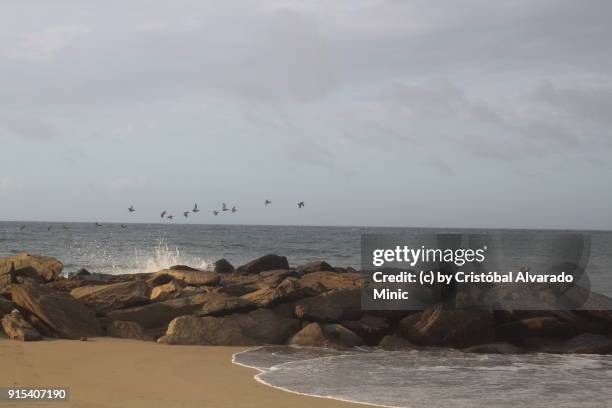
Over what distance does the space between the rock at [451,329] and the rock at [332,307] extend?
42.1 inches

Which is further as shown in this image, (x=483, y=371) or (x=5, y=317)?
(x=5, y=317)

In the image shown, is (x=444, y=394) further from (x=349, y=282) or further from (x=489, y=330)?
(x=349, y=282)

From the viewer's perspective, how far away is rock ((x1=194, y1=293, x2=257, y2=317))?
12.4 meters

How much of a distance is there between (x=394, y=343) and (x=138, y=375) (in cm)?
481

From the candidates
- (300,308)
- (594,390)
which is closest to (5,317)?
(300,308)

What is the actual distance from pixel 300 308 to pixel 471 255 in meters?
8.32

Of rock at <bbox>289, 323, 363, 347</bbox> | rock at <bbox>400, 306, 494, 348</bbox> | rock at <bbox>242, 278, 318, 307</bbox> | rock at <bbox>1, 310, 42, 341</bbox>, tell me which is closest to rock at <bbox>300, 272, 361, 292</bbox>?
rock at <bbox>242, 278, 318, 307</bbox>

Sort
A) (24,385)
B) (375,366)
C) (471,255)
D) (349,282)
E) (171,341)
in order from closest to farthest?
1. (24,385)
2. (375,366)
3. (171,341)
4. (349,282)
5. (471,255)

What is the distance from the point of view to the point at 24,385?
8133 mm

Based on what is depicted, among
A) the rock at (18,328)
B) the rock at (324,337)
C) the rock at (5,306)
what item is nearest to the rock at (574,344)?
the rock at (324,337)

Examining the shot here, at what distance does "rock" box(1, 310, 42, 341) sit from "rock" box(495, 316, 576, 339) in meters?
7.92

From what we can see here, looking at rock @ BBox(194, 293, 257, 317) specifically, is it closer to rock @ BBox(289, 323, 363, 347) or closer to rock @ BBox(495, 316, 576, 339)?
rock @ BBox(289, 323, 363, 347)

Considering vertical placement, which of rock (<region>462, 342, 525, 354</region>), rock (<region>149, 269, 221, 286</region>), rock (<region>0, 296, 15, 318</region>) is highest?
rock (<region>149, 269, 221, 286</region>)

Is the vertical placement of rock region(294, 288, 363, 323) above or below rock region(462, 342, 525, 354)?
above
